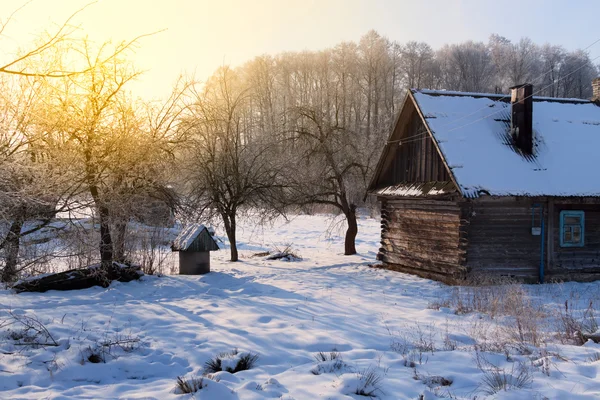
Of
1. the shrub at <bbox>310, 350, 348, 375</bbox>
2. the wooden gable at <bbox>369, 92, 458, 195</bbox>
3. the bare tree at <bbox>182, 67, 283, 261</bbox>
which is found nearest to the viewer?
the shrub at <bbox>310, 350, 348, 375</bbox>

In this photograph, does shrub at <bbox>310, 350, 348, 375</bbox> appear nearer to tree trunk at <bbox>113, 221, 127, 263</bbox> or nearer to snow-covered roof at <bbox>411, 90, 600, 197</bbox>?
snow-covered roof at <bbox>411, 90, 600, 197</bbox>

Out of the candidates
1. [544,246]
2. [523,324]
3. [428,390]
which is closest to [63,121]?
[428,390]

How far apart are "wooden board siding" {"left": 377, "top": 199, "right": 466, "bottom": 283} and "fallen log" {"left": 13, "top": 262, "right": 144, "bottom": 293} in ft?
30.2

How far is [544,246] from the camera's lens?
46.8ft

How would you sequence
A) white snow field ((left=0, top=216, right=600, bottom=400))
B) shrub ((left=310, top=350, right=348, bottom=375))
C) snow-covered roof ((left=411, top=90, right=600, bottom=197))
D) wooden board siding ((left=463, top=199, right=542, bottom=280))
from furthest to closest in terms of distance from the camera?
wooden board siding ((left=463, top=199, right=542, bottom=280)) → snow-covered roof ((left=411, top=90, right=600, bottom=197)) → shrub ((left=310, top=350, right=348, bottom=375)) → white snow field ((left=0, top=216, right=600, bottom=400))

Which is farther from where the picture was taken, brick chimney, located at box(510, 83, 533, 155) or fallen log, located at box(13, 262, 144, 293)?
brick chimney, located at box(510, 83, 533, 155)

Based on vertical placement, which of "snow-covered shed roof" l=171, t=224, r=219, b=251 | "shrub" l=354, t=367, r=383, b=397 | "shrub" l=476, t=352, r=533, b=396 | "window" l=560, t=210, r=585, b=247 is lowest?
"shrub" l=354, t=367, r=383, b=397

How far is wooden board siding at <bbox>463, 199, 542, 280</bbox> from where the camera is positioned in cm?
1389

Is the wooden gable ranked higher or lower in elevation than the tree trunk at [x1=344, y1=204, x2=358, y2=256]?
higher

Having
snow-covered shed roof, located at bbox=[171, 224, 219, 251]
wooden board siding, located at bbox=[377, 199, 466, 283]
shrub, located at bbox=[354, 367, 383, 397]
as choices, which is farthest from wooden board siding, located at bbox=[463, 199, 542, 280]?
shrub, located at bbox=[354, 367, 383, 397]

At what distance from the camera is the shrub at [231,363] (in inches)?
233

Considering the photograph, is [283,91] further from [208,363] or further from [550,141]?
[208,363]

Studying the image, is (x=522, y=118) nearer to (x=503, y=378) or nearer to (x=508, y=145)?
(x=508, y=145)

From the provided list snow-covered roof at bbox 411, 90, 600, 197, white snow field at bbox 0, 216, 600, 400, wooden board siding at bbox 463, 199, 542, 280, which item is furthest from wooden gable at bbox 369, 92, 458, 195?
white snow field at bbox 0, 216, 600, 400
